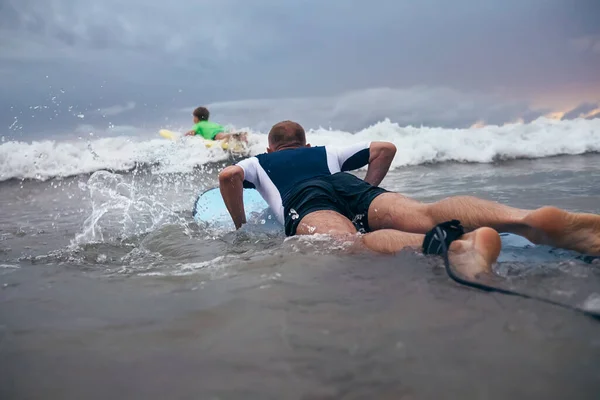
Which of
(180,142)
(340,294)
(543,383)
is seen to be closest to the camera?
(543,383)

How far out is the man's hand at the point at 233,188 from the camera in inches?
126

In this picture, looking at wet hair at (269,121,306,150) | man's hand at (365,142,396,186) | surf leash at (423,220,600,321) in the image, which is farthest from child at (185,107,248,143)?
surf leash at (423,220,600,321)

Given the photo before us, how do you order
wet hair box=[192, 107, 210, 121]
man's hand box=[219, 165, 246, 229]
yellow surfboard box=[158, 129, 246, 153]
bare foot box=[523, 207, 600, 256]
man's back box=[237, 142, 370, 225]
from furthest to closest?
yellow surfboard box=[158, 129, 246, 153] < wet hair box=[192, 107, 210, 121] < man's back box=[237, 142, 370, 225] < man's hand box=[219, 165, 246, 229] < bare foot box=[523, 207, 600, 256]

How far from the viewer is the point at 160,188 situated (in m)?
8.14

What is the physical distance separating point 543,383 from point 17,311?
1.96m

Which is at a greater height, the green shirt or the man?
the green shirt

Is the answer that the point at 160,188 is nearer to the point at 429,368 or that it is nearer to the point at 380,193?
the point at 380,193

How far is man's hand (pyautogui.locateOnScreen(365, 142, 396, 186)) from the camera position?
366cm

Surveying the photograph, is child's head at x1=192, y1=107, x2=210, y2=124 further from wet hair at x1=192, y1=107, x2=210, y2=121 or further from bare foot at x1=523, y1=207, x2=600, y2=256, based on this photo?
bare foot at x1=523, y1=207, x2=600, y2=256

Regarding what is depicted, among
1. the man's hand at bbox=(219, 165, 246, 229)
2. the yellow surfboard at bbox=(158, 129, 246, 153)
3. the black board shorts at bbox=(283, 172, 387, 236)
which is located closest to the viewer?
the black board shorts at bbox=(283, 172, 387, 236)

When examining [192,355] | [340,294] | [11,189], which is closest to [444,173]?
[340,294]

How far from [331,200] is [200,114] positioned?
6852 mm

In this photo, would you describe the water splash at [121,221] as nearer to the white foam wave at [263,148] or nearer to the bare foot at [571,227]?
the bare foot at [571,227]

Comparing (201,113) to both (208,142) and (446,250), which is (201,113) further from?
(446,250)
